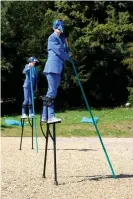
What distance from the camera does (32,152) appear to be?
34.4 feet

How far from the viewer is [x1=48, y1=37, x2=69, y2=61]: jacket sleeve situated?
7.02 m

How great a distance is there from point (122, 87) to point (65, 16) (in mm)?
5828

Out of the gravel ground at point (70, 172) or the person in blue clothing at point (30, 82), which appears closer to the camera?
the gravel ground at point (70, 172)

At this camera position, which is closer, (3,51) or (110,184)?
(110,184)

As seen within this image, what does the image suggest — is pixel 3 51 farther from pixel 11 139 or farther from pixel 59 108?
pixel 11 139

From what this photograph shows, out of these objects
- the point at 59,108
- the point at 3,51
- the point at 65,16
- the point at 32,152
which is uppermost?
the point at 65,16

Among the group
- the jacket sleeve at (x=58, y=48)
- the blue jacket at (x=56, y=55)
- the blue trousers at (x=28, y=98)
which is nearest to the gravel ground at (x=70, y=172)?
the blue trousers at (x=28, y=98)

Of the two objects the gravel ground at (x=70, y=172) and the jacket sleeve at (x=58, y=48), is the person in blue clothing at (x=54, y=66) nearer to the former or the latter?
the jacket sleeve at (x=58, y=48)

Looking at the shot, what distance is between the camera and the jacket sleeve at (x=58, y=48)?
23.0 ft

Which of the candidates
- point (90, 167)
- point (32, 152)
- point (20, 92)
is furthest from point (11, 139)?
point (20, 92)

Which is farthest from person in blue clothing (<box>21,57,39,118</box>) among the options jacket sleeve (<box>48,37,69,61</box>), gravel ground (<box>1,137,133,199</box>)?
jacket sleeve (<box>48,37,69,61</box>)

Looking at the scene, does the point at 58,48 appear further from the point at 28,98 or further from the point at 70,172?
the point at 28,98

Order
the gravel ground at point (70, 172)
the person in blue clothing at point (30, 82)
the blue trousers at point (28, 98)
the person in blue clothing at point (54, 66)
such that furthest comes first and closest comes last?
the blue trousers at point (28, 98) → the person in blue clothing at point (30, 82) → the person in blue clothing at point (54, 66) → the gravel ground at point (70, 172)

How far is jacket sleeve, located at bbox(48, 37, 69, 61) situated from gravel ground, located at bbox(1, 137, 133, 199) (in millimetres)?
1987
